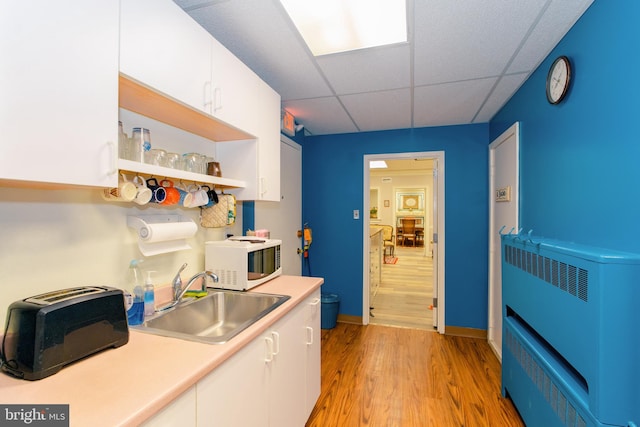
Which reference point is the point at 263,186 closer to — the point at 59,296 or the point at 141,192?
the point at 141,192

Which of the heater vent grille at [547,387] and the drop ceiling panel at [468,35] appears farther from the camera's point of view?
the drop ceiling panel at [468,35]

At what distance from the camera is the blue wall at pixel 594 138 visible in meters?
1.15

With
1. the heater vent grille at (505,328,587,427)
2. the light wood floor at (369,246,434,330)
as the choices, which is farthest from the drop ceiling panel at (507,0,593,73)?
the light wood floor at (369,246,434,330)

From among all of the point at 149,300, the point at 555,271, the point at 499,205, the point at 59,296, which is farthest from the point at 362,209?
the point at 59,296

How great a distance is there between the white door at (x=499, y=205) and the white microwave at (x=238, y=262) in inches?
77.1

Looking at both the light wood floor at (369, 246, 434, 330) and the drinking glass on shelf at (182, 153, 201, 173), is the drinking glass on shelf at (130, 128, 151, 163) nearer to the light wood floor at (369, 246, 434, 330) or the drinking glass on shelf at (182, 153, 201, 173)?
the drinking glass on shelf at (182, 153, 201, 173)

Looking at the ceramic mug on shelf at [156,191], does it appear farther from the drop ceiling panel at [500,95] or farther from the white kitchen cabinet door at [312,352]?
the drop ceiling panel at [500,95]

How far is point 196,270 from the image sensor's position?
1836 mm

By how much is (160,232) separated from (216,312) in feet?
1.90

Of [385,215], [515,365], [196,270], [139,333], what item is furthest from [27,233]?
[385,215]

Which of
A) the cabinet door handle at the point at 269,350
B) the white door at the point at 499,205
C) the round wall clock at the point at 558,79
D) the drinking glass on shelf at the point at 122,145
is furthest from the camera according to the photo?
the white door at the point at 499,205

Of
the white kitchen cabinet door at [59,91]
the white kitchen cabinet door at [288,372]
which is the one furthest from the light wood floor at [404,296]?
the white kitchen cabinet door at [59,91]

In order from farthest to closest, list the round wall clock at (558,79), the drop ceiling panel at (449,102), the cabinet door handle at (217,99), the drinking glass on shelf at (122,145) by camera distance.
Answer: the drop ceiling panel at (449,102) < the round wall clock at (558,79) < the cabinet door handle at (217,99) < the drinking glass on shelf at (122,145)

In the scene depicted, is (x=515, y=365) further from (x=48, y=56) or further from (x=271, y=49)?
(x=48, y=56)
